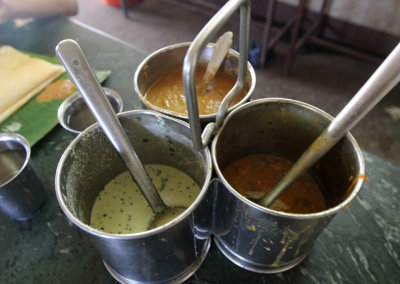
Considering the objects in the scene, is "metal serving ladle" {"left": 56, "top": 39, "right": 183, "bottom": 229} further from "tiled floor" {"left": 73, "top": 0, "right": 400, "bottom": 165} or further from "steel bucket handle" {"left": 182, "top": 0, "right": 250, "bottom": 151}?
"tiled floor" {"left": 73, "top": 0, "right": 400, "bottom": 165}

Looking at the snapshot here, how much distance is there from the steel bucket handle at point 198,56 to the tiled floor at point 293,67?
0.77 m

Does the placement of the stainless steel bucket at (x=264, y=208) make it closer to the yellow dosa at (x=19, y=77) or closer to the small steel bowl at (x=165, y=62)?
the small steel bowl at (x=165, y=62)

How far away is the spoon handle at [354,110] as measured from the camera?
1.34 feet

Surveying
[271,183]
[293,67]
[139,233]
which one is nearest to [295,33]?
[293,67]

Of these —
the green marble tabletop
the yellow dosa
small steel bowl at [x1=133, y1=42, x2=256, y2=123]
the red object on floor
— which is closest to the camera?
the green marble tabletop

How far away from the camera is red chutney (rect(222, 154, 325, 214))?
679 millimetres

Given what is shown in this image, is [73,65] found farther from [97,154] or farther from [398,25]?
[398,25]

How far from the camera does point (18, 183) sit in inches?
23.4

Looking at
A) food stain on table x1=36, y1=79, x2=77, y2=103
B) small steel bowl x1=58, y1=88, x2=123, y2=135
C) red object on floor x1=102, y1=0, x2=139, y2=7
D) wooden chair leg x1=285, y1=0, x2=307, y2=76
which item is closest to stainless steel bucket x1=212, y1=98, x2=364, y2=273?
small steel bowl x1=58, y1=88, x2=123, y2=135

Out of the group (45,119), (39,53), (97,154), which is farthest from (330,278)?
(39,53)

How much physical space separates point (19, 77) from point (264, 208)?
35.8 inches

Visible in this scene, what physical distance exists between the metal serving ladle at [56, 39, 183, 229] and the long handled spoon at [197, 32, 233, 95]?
1.04 feet

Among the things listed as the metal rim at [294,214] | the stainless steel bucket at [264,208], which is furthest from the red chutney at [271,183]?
the metal rim at [294,214]

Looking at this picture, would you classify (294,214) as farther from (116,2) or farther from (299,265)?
(116,2)
